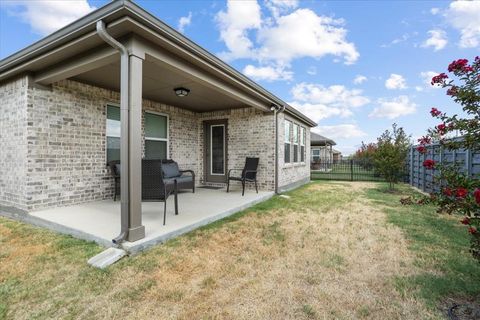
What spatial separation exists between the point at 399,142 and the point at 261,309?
1005 centimetres

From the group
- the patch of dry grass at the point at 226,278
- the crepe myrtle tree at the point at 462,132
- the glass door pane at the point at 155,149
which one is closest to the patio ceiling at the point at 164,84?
the glass door pane at the point at 155,149

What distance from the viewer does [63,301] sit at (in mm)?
2141

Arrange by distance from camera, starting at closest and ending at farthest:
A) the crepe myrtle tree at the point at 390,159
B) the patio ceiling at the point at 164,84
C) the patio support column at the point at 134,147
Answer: the patio support column at the point at 134,147 → the patio ceiling at the point at 164,84 → the crepe myrtle tree at the point at 390,159

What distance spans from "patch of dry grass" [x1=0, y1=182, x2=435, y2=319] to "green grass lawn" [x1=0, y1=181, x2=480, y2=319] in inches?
0.5

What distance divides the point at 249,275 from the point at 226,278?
25cm

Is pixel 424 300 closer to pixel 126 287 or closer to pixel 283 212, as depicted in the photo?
pixel 126 287

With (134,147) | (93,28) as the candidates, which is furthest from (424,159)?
(93,28)

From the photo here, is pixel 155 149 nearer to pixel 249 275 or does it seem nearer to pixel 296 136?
pixel 249 275

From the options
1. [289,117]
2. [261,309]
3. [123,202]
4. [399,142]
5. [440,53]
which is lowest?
[261,309]

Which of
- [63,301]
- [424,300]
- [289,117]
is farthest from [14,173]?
[289,117]

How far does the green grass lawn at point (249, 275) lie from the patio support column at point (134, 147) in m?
0.41

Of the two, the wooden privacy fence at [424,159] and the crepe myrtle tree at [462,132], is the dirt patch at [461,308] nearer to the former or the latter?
the crepe myrtle tree at [462,132]

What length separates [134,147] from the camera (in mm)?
3139

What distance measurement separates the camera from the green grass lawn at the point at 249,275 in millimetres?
2035
